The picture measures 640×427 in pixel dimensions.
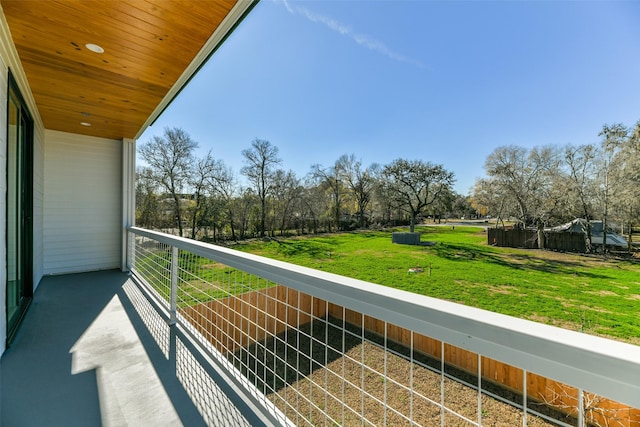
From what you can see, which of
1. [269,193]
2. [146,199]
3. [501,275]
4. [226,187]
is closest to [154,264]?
[146,199]

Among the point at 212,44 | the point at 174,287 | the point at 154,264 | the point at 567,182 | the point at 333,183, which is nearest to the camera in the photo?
the point at 212,44

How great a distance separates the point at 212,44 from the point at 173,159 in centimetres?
979

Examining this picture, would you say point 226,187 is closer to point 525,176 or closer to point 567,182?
point 525,176

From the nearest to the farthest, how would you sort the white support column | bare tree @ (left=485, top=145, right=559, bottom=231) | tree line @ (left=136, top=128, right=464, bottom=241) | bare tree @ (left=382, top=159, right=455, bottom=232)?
the white support column
tree line @ (left=136, top=128, right=464, bottom=241)
bare tree @ (left=485, top=145, right=559, bottom=231)
bare tree @ (left=382, top=159, right=455, bottom=232)

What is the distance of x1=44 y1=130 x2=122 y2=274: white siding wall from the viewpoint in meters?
3.71

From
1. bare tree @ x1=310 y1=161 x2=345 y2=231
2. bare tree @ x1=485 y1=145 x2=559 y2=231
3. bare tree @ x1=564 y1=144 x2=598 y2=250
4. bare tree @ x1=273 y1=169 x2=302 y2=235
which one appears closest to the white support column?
bare tree @ x1=273 y1=169 x2=302 y2=235

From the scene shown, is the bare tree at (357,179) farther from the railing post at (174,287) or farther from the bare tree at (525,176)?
the railing post at (174,287)

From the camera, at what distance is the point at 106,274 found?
151 inches

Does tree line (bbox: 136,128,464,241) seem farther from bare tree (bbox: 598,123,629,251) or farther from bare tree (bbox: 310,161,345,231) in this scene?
bare tree (bbox: 598,123,629,251)

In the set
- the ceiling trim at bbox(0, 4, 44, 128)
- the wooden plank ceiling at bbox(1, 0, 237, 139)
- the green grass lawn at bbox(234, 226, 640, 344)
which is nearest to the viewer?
the wooden plank ceiling at bbox(1, 0, 237, 139)

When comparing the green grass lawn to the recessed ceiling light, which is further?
the green grass lawn

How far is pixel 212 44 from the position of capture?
6.23ft

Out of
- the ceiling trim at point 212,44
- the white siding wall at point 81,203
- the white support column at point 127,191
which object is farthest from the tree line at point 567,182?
the white siding wall at point 81,203

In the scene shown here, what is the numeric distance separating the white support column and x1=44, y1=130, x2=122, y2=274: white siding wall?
0.15 m
